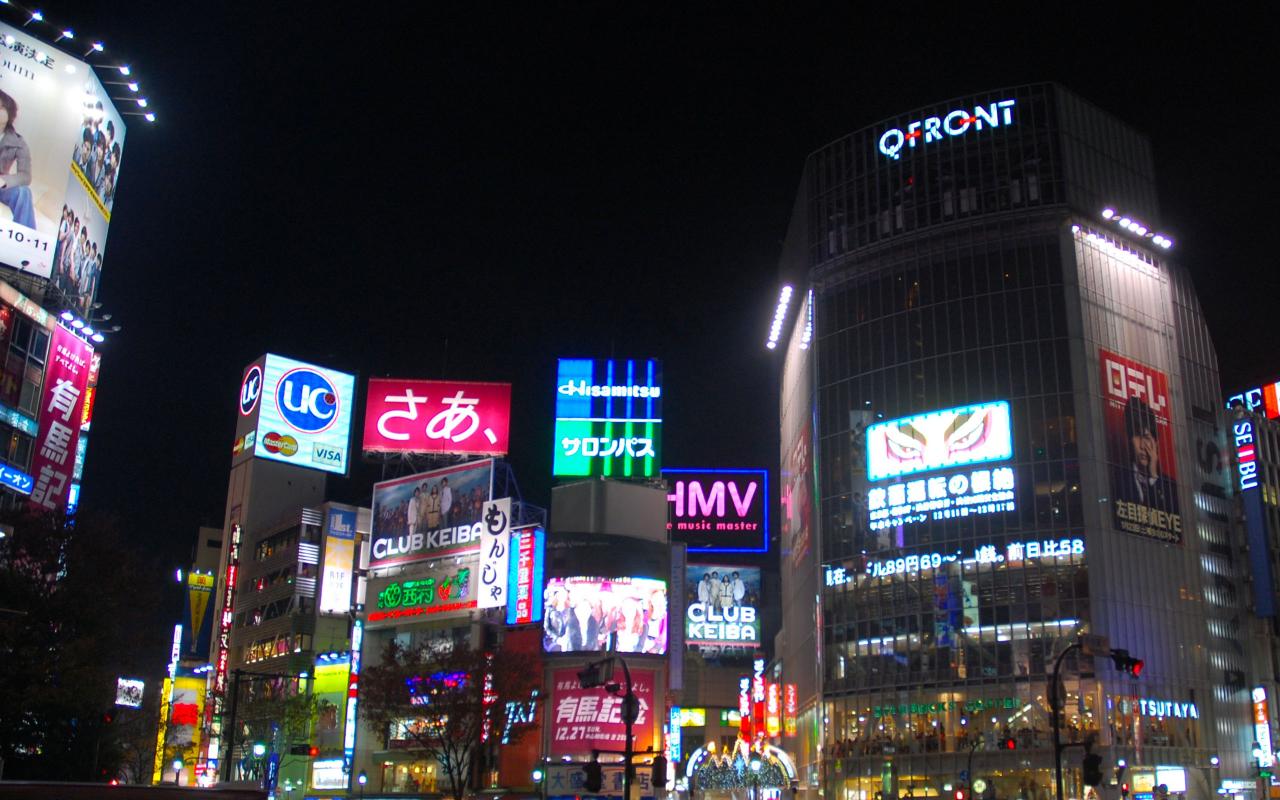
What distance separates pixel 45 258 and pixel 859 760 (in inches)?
2166

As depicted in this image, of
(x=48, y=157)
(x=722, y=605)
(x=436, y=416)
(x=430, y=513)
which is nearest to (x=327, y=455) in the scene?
(x=436, y=416)

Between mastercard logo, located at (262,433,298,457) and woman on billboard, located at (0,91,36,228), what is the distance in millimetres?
52401

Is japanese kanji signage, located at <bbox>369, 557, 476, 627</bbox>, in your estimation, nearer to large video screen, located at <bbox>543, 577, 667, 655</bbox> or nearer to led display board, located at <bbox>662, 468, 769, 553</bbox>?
large video screen, located at <bbox>543, 577, 667, 655</bbox>

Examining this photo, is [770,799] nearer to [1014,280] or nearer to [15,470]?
[1014,280]

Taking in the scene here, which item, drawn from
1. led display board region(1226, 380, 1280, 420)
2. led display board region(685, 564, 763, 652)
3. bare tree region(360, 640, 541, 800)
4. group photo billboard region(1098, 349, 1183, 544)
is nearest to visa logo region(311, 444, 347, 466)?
led display board region(685, 564, 763, 652)

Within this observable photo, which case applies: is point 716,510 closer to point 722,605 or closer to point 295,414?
point 722,605

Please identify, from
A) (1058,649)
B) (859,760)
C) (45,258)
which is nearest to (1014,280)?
(1058,649)

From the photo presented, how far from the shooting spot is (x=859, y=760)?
75.1 meters

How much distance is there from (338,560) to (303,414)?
15531 millimetres

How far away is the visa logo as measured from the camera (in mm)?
99250

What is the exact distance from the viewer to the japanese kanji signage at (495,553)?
74125 mm

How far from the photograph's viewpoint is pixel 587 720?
73.3 metres

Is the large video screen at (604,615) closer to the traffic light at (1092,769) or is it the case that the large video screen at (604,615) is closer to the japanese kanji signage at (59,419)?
the japanese kanji signage at (59,419)

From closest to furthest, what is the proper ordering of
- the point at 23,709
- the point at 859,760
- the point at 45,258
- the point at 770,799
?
1. the point at 23,709
2. the point at 45,258
3. the point at 770,799
4. the point at 859,760
